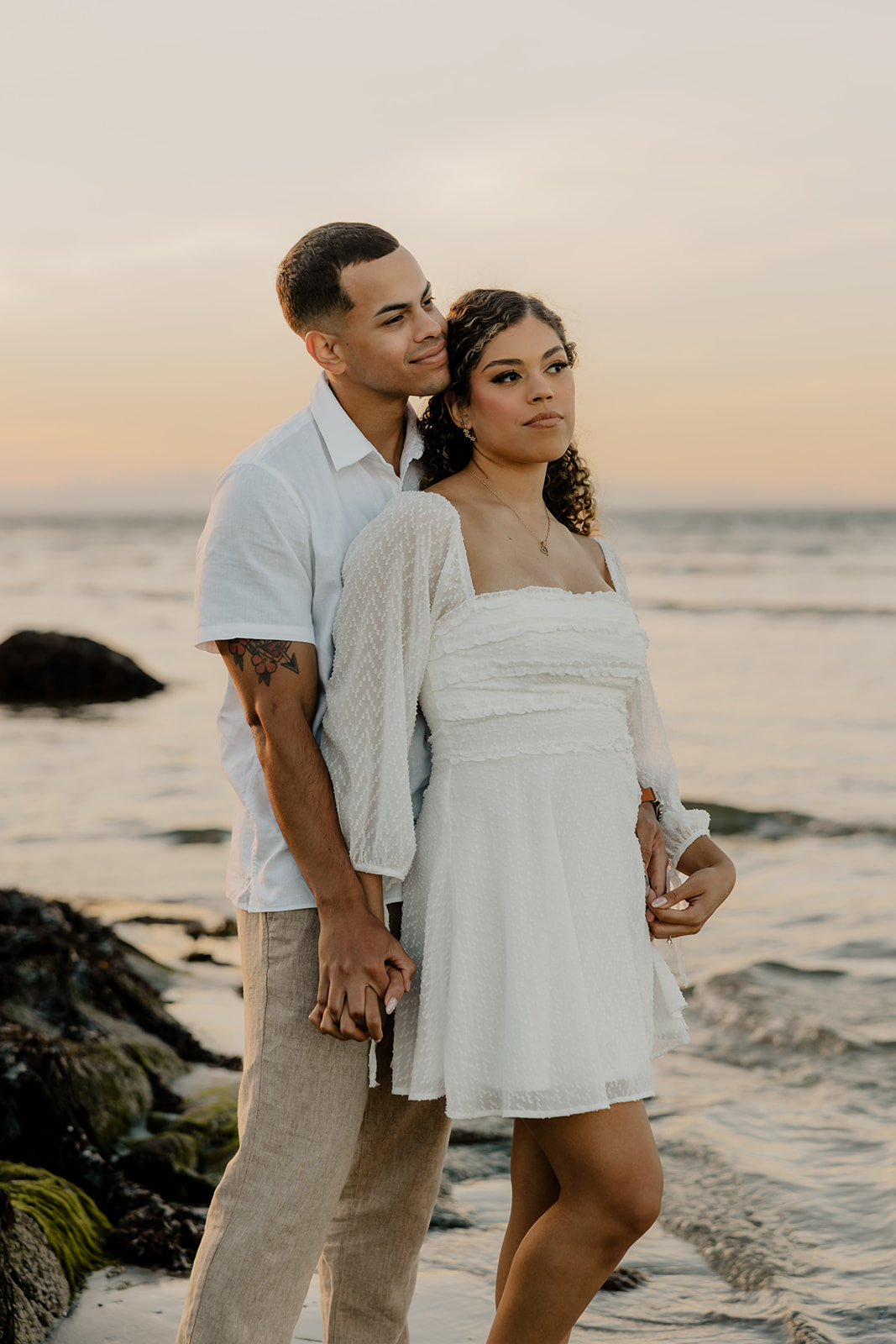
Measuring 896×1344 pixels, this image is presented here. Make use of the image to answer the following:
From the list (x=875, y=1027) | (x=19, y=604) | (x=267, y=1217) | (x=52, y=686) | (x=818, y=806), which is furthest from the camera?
(x=19, y=604)

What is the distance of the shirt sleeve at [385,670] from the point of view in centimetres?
234

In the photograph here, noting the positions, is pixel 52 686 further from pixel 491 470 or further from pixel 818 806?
pixel 491 470

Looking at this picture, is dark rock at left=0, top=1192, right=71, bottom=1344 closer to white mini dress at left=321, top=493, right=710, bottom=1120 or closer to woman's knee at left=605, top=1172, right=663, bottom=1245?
white mini dress at left=321, top=493, right=710, bottom=1120

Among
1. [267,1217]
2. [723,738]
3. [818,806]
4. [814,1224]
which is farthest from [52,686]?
[267,1217]

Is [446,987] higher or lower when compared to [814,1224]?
higher

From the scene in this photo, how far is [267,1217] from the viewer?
2.33 metres

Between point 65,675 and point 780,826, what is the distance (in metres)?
9.14

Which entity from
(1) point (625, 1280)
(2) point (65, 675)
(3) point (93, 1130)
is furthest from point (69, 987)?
(2) point (65, 675)

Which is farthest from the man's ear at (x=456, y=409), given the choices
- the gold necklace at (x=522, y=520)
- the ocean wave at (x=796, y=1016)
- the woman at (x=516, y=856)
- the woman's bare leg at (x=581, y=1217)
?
the ocean wave at (x=796, y=1016)

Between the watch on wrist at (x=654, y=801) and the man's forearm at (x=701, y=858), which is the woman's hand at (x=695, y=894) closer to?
the man's forearm at (x=701, y=858)

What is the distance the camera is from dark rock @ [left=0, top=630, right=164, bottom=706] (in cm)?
1556

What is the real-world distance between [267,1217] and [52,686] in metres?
14.0

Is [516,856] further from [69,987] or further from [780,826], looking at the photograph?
[780,826]

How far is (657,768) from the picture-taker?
285cm
